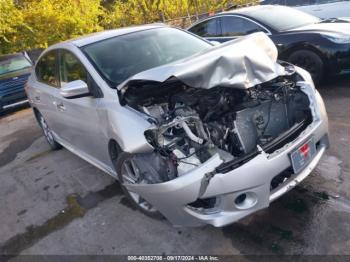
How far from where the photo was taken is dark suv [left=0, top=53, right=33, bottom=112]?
966 centimetres

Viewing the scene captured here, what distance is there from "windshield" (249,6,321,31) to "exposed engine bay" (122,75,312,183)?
3.39 m

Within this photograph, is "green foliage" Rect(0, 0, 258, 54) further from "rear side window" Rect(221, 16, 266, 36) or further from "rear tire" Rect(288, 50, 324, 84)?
"rear tire" Rect(288, 50, 324, 84)

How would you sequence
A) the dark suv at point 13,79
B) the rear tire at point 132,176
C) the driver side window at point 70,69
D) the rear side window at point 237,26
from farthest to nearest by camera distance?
1. the dark suv at point 13,79
2. the rear side window at point 237,26
3. the driver side window at point 70,69
4. the rear tire at point 132,176

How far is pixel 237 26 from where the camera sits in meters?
6.86

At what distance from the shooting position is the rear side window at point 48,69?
482 centimetres

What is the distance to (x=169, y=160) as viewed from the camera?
2846mm

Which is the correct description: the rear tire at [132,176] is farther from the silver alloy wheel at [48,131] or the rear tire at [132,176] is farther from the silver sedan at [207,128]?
the silver alloy wheel at [48,131]

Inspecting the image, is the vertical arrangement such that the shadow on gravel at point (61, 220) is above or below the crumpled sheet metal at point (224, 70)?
below

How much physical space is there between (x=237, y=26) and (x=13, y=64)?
22.4 ft

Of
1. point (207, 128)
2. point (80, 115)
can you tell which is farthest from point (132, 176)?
point (80, 115)

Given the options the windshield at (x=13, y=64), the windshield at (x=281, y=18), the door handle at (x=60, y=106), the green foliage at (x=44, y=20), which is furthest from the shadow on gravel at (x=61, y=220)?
the green foliage at (x=44, y=20)

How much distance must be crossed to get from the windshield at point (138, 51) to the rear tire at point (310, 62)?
2244 mm

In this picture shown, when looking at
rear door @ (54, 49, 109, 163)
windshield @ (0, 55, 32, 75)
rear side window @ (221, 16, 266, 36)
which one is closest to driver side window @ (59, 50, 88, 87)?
rear door @ (54, 49, 109, 163)

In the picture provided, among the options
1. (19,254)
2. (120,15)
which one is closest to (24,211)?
(19,254)
